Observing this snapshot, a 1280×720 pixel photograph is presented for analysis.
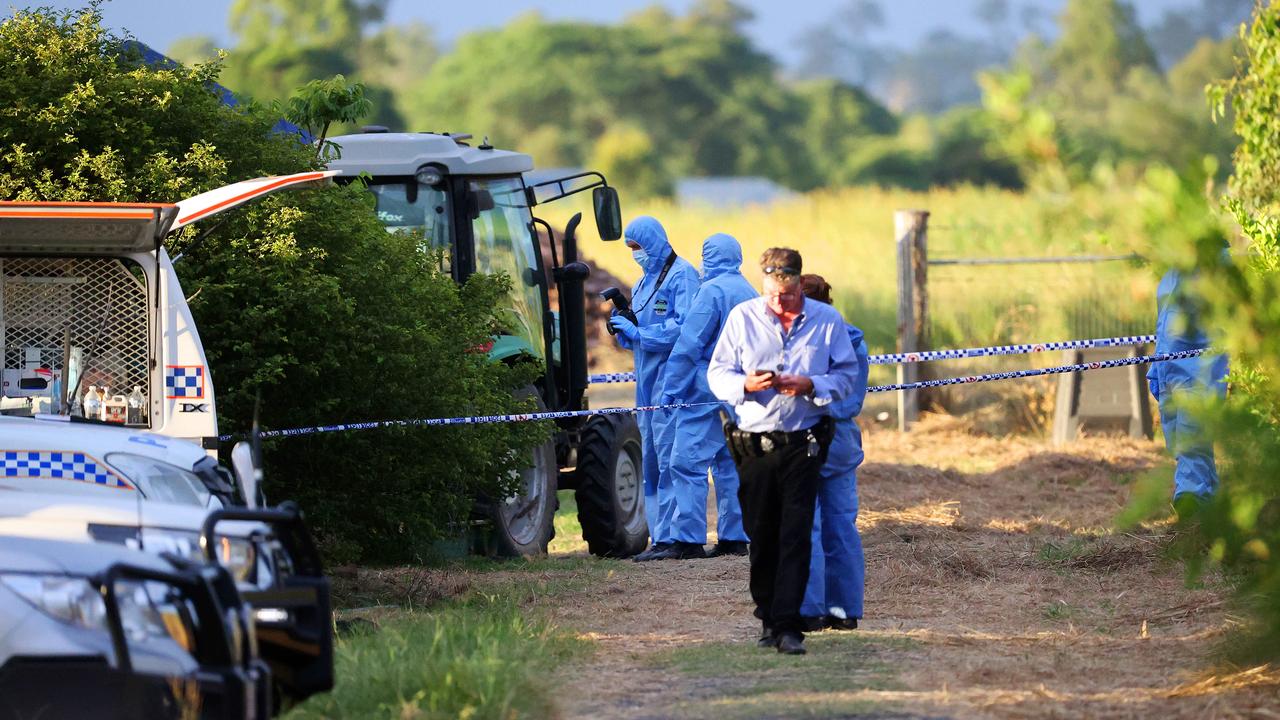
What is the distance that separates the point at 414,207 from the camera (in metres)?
12.5

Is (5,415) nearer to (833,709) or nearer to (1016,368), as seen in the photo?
(833,709)

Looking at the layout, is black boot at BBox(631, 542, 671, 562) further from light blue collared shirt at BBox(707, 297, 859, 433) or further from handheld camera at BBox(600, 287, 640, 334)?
light blue collared shirt at BBox(707, 297, 859, 433)

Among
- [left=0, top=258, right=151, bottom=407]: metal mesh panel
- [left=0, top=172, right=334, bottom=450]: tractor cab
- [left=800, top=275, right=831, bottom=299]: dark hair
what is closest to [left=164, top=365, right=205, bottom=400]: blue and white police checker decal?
[left=0, top=172, right=334, bottom=450]: tractor cab

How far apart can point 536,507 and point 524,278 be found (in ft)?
5.25

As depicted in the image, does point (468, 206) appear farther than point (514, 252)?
No

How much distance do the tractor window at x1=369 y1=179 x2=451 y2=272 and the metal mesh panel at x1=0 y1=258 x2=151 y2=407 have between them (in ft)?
14.2

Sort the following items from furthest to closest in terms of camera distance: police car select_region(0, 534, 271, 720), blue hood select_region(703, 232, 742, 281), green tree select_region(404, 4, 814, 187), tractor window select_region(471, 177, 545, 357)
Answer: green tree select_region(404, 4, 814, 187) → tractor window select_region(471, 177, 545, 357) → blue hood select_region(703, 232, 742, 281) → police car select_region(0, 534, 271, 720)

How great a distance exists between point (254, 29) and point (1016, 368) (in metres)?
71.0

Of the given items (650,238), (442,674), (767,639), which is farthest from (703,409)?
(442,674)

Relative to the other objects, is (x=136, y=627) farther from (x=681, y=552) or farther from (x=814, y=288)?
(x=681, y=552)

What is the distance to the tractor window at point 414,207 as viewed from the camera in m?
12.4

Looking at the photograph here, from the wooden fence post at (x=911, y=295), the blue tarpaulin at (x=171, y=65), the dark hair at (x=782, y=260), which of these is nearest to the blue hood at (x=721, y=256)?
the blue tarpaulin at (x=171, y=65)

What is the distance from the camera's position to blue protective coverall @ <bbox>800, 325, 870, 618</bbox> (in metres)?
8.58

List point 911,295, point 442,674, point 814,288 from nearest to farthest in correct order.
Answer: point 442,674
point 814,288
point 911,295
